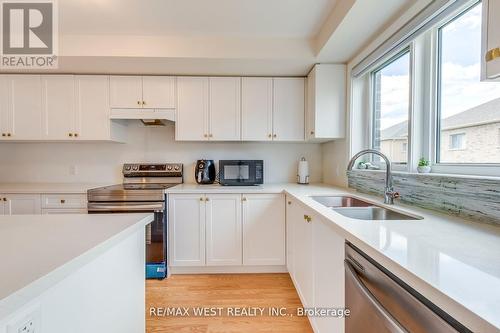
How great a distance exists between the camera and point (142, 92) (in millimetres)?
2574

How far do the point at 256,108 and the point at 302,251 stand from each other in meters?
1.54

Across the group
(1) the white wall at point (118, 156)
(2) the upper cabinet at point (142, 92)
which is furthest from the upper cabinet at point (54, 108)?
(1) the white wall at point (118, 156)

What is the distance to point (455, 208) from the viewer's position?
119cm

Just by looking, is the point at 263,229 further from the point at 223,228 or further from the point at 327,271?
the point at 327,271

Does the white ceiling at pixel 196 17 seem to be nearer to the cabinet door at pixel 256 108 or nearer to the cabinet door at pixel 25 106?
the cabinet door at pixel 256 108

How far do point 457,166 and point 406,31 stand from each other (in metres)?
0.87

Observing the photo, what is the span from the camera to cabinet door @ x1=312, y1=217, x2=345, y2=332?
3.68 feet

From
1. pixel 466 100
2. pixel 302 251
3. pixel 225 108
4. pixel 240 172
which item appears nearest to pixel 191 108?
pixel 225 108

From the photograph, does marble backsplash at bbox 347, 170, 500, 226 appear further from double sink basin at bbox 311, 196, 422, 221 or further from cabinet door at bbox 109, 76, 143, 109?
cabinet door at bbox 109, 76, 143, 109

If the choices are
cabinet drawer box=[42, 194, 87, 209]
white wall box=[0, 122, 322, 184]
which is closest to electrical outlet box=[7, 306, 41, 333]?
cabinet drawer box=[42, 194, 87, 209]

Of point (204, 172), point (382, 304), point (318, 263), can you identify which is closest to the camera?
point (382, 304)

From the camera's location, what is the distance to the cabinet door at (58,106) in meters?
2.53

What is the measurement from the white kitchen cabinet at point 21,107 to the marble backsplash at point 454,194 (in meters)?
3.33

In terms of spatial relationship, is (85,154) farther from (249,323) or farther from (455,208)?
(455,208)
